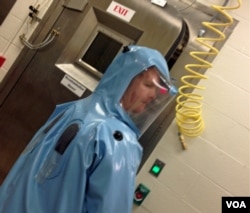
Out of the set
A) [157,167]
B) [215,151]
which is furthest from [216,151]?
[157,167]

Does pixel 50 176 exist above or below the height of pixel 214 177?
below

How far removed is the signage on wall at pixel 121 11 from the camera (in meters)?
1.57

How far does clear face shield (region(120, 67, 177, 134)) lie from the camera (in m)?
1.09

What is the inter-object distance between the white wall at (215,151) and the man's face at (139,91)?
54cm

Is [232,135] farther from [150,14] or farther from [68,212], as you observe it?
[68,212]

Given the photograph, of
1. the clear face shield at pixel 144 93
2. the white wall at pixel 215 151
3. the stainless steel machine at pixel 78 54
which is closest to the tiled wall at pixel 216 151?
the white wall at pixel 215 151

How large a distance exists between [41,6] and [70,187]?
1.43m

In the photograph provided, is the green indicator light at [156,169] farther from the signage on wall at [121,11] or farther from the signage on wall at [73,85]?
the signage on wall at [121,11]

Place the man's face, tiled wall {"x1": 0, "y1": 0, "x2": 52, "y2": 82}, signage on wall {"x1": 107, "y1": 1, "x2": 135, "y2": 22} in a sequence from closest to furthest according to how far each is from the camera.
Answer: the man's face < signage on wall {"x1": 107, "y1": 1, "x2": 135, "y2": 22} < tiled wall {"x1": 0, "y1": 0, "x2": 52, "y2": 82}

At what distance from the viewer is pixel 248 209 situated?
4.62ft

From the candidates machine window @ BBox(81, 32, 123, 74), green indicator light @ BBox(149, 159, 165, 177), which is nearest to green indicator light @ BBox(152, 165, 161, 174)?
green indicator light @ BBox(149, 159, 165, 177)

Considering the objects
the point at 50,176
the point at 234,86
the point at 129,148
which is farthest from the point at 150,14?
the point at 50,176

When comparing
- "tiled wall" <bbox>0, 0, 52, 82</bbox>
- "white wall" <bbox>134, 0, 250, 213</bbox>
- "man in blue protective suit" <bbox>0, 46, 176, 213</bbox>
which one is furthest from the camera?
"tiled wall" <bbox>0, 0, 52, 82</bbox>

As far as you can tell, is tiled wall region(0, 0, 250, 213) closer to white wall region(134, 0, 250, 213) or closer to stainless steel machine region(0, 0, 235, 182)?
white wall region(134, 0, 250, 213)
